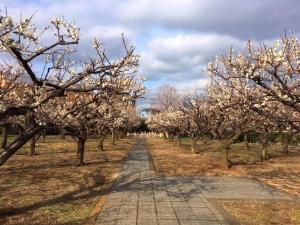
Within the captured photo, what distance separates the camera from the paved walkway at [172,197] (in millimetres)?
10148

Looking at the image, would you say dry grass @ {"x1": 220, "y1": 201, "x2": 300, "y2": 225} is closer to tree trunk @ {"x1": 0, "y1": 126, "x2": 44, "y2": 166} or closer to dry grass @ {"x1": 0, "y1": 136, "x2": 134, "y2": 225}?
dry grass @ {"x1": 0, "y1": 136, "x2": 134, "y2": 225}

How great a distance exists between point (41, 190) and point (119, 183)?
314cm

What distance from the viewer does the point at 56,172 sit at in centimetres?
1845

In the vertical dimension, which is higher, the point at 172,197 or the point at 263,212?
the point at 172,197

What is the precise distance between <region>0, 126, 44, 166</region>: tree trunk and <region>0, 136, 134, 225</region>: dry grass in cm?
135

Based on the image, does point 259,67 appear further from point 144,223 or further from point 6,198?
point 6,198

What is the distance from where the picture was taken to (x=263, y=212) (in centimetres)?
1138

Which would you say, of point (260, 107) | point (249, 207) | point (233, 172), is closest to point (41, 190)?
point (249, 207)

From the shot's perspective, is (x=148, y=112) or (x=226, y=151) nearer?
(x=226, y=151)

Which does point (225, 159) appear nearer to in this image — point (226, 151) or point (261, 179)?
point (226, 151)

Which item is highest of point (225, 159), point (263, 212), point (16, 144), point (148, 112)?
point (148, 112)

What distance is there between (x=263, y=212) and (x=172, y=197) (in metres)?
2.76

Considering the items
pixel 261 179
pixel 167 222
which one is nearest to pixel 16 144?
pixel 167 222

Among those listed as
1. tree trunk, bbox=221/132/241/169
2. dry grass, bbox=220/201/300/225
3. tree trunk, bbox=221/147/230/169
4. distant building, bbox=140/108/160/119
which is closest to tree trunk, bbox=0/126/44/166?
dry grass, bbox=220/201/300/225
